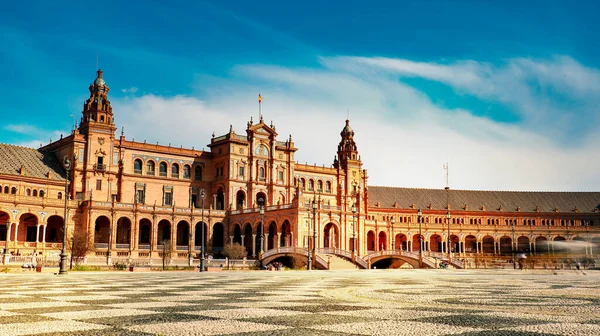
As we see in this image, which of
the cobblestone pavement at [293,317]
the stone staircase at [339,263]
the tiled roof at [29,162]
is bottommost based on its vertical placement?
the stone staircase at [339,263]

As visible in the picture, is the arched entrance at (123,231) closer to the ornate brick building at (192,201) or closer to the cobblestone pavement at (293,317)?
the ornate brick building at (192,201)

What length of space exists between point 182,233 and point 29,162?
876 inches

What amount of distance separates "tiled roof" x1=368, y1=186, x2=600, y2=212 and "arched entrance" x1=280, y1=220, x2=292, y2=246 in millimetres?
36183

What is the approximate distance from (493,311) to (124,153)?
8084 cm

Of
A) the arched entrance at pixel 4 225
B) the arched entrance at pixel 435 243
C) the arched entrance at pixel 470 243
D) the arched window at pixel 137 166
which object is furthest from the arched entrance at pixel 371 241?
the arched entrance at pixel 4 225

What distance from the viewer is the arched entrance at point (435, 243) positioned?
117938mm

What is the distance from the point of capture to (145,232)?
84938 millimetres

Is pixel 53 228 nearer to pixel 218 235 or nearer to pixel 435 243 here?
pixel 218 235

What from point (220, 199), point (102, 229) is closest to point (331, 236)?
point (220, 199)

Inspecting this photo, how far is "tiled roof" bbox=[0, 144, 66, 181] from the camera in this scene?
78.0m

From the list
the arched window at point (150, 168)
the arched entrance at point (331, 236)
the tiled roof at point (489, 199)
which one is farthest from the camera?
the tiled roof at point (489, 199)

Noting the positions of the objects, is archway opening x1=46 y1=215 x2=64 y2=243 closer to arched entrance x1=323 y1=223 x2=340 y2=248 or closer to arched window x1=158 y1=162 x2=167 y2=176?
arched window x1=158 y1=162 x2=167 y2=176

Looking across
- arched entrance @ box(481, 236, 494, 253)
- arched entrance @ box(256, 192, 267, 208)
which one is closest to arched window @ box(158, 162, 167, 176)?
arched entrance @ box(256, 192, 267, 208)

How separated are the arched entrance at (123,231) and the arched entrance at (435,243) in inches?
2324
